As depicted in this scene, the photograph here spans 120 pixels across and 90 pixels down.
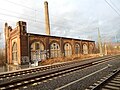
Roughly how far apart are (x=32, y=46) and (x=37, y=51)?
1.55m

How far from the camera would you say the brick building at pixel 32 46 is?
2658 centimetres

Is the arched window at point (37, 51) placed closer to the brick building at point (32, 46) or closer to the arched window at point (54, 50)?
the brick building at point (32, 46)

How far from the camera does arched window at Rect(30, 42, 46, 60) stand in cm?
2831

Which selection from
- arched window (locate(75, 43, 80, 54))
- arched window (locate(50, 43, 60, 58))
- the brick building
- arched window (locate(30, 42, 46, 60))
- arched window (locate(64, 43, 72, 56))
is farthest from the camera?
arched window (locate(75, 43, 80, 54))

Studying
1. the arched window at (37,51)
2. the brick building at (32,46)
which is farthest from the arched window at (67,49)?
the arched window at (37,51)

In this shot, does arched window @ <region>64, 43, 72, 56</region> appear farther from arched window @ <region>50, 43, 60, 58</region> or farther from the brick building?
arched window @ <region>50, 43, 60, 58</region>

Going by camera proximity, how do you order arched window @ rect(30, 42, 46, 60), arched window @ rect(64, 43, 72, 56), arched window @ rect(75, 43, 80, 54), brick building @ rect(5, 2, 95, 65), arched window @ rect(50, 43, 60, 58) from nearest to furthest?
brick building @ rect(5, 2, 95, 65) → arched window @ rect(30, 42, 46, 60) → arched window @ rect(50, 43, 60, 58) → arched window @ rect(64, 43, 72, 56) → arched window @ rect(75, 43, 80, 54)

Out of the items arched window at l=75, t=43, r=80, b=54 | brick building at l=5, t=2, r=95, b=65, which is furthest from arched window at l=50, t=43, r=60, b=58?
arched window at l=75, t=43, r=80, b=54

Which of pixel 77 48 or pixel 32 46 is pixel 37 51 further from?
pixel 77 48

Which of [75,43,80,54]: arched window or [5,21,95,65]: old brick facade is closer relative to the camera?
[5,21,95,65]: old brick facade

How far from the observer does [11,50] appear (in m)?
31.1

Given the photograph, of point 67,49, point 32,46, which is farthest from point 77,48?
point 32,46

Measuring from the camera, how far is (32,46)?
28188 mm

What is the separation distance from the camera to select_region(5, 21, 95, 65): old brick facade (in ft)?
87.2
